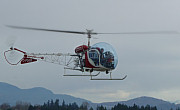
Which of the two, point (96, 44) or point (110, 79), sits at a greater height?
point (96, 44)

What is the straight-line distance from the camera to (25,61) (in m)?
49.9

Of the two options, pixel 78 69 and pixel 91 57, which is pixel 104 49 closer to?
pixel 91 57

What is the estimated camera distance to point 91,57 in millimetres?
43375

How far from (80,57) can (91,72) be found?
2464 mm

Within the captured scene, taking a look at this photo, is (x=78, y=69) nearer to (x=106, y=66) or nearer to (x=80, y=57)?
(x=80, y=57)

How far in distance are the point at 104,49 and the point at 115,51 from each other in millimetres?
1485

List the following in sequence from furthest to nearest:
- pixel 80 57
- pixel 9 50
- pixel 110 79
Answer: pixel 9 50, pixel 80 57, pixel 110 79

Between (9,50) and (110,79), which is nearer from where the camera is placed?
(110,79)

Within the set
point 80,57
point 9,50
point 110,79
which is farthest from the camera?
point 9,50

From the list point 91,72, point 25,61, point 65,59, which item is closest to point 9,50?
point 25,61

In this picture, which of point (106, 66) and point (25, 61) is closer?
point (106, 66)

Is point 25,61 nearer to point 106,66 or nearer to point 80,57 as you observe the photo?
point 80,57

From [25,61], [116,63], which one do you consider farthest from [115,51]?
[25,61]

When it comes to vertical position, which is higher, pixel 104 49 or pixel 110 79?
pixel 104 49
